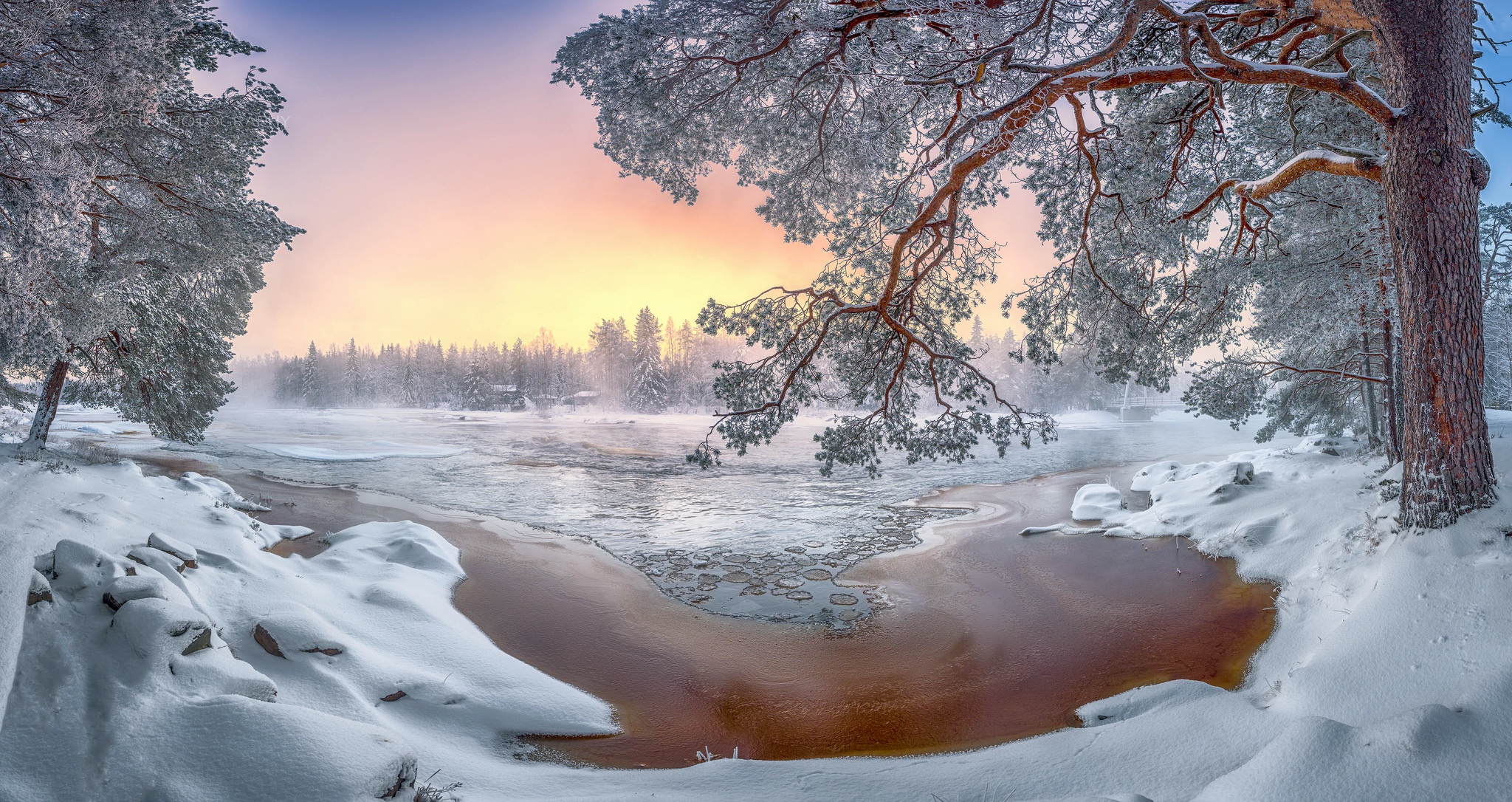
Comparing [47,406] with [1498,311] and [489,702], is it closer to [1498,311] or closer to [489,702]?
[489,702]

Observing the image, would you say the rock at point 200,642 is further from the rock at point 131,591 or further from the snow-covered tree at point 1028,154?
the snow-covered tree at point 1028,154

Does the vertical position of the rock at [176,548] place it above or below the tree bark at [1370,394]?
below

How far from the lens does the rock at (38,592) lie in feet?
11.8

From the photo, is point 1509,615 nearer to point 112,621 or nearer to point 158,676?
point 158,676

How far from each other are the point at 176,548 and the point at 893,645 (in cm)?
770

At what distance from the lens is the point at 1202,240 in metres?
9.02

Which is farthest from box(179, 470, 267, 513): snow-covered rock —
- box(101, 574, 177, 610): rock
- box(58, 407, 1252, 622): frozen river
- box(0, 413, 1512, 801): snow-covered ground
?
box(101, 574, 177, 610): rock

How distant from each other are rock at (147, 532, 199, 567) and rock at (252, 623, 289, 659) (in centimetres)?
173

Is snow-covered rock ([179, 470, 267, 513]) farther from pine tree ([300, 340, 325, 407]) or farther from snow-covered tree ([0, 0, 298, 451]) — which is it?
pine tree ([300, 340, 325, 407])

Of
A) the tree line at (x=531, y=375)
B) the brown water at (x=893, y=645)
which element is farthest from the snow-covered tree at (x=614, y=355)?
the brown water at (x=893, y=645)

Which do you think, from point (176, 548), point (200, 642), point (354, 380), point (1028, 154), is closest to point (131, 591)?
point (200, 642)

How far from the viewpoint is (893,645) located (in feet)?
22.4

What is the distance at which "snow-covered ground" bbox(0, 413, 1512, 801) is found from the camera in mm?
2740

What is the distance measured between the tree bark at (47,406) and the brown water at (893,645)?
6.50 meters
